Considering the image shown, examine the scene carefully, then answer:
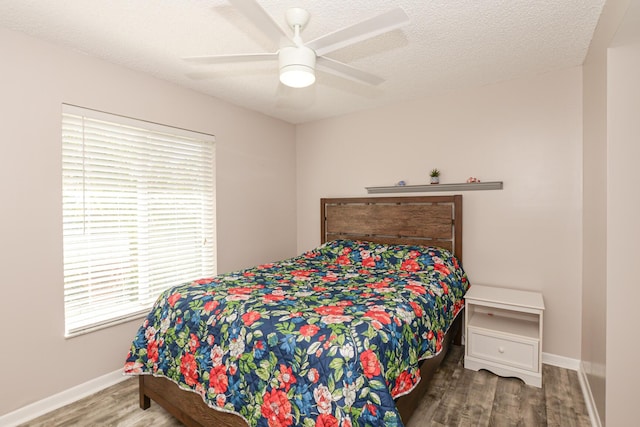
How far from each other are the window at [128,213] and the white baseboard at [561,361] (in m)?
3.13

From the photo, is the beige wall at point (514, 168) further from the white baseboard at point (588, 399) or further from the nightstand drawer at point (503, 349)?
the nightstand drawer at point (503, 349)

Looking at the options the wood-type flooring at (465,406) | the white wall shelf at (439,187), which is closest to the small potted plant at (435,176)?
the white wall shelf at (439,187)

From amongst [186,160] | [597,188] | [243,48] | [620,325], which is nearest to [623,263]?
[620,325]

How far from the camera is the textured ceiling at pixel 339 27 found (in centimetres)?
186

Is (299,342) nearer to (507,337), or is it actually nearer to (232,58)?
(232,58)

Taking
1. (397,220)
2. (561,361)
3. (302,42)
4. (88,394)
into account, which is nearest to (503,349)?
(561,361)

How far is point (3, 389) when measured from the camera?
2049 millimetres

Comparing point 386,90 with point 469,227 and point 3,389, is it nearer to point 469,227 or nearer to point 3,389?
point 469,227

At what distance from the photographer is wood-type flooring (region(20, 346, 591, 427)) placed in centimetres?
206

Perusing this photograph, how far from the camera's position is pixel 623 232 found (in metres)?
1.72

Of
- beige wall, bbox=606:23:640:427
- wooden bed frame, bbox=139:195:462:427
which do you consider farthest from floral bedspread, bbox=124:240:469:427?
beige wall, bbox=606:23:640:427

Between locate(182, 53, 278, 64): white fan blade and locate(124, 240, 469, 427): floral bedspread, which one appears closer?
locate(124, 240, 469, 427): floral bedspread

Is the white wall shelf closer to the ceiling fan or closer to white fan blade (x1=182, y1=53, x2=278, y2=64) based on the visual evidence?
the ceiling fan

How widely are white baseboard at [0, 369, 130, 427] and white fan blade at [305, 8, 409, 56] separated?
277 centimetres
